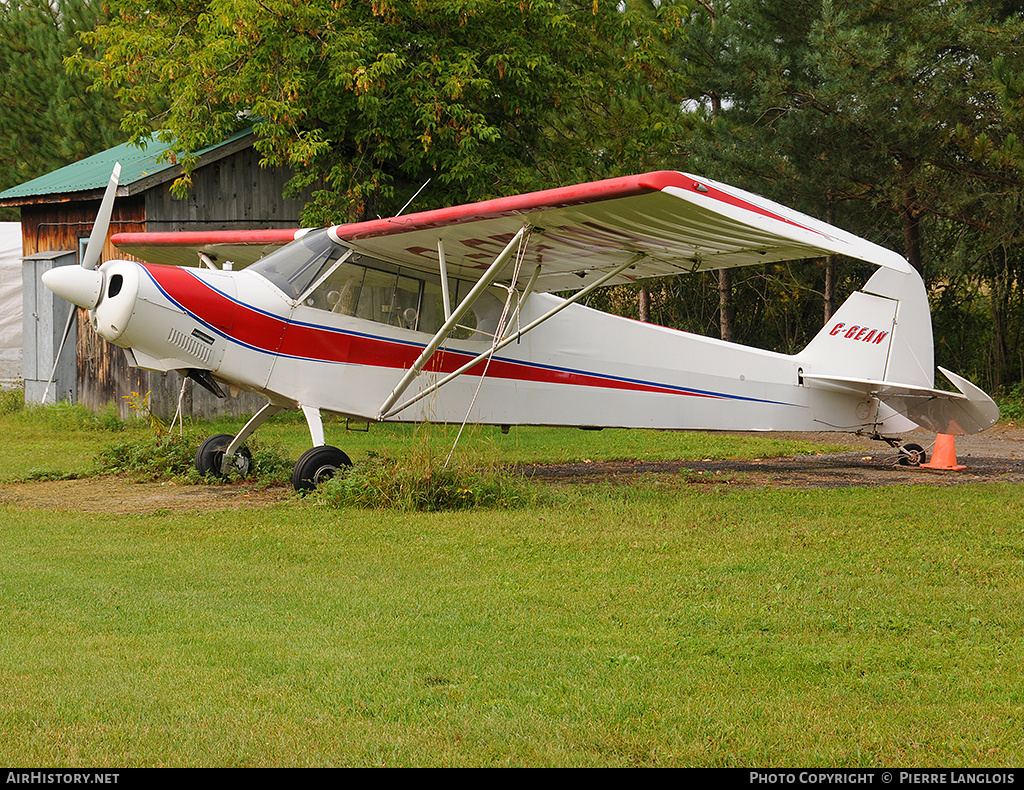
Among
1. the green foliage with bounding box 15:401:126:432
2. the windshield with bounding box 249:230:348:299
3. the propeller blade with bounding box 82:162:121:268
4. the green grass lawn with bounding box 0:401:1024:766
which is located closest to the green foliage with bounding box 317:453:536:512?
the green grass lawn with bounding box 0:401:1024:766

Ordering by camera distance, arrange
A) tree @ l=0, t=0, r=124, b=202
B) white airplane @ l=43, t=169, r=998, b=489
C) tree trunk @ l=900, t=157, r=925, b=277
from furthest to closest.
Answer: tree @ l=0, t=0, r=124, b=202 < tree trunk @ l=900, t=157, r=925, b=277 < white airplane @ l=43, t=169, r=998, b=489

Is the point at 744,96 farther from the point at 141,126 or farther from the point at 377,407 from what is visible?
the point at 377,407

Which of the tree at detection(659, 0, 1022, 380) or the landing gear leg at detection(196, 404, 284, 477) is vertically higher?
the tree at detection(659, 0, 1022, 380)

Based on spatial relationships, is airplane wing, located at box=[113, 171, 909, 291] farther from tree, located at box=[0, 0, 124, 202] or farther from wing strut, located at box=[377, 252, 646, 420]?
tree, located at box=[0, 0, 124, 202]

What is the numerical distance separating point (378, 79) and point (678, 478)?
316 inches

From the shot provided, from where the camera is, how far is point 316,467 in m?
9.77

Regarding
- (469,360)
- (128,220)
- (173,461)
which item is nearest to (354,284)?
(469,360)

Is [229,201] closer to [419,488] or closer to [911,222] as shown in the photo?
[419,488]

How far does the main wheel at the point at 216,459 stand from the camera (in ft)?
36.4

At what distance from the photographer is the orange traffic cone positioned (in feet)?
40.4

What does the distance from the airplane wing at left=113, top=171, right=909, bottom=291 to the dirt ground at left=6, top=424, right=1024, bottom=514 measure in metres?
2.39

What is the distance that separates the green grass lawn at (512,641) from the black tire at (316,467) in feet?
4.93

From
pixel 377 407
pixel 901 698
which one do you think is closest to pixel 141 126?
pixel 377 407

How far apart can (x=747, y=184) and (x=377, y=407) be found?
463 inches
